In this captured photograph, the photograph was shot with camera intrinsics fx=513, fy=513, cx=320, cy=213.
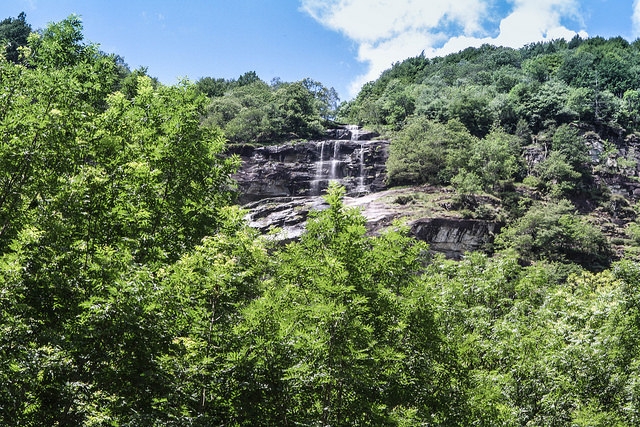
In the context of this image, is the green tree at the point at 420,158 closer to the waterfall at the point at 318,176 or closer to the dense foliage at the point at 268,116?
the waterfall at the point at 318,176

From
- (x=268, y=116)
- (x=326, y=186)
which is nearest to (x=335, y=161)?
(x=326, y=186)

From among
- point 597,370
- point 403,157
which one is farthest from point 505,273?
point 403,157

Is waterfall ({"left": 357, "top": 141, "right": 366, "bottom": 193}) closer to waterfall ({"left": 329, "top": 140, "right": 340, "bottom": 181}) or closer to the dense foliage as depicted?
waterfall ({"left": 329, "top": 140, "right": 340, "bottom": 181})

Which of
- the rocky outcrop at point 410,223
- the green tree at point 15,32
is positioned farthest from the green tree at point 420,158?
the green tree at point 15,32

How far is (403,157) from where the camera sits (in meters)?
64.7

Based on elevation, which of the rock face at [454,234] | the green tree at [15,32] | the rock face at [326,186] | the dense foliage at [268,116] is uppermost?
the green tree at [15,32]

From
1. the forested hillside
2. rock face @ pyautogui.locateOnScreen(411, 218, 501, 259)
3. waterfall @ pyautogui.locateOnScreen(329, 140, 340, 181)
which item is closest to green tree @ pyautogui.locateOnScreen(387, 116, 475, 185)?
waterfall @ pyautogui.locateOnScreen(329, 140, 340, 181)

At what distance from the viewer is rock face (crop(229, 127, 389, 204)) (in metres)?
64.5

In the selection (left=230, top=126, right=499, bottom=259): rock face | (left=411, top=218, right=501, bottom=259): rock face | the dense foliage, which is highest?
the dense foliage

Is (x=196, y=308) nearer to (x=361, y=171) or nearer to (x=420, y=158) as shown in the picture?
(x=420, y=158)

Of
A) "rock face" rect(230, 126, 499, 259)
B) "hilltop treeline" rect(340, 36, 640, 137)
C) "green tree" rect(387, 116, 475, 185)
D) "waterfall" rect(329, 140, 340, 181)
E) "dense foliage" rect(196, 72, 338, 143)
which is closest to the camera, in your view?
"rock face" rect(230, 126, 499, 259)

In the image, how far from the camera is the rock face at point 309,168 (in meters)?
64.5

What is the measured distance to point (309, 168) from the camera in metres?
67.7

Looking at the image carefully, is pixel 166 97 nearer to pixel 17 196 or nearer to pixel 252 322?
pixel 17 196
